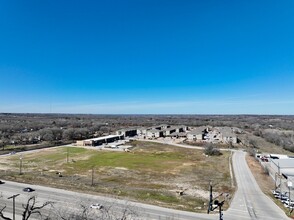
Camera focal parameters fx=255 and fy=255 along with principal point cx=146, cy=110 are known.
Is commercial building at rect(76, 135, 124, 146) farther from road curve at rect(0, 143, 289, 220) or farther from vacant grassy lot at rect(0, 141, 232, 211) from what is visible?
road curve at rect(0, 143, 289, 220)

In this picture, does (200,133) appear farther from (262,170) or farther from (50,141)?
(50,141)

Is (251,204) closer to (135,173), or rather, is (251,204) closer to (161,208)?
(161,208)

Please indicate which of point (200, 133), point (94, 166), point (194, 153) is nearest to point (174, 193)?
point (94, 166)

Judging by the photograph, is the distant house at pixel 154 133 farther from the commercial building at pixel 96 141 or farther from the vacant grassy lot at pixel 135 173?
the vacant grassy lot at pixel 135 173

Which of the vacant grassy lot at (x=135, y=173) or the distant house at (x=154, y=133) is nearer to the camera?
the vacant grassy lot at (x=135, y=173)


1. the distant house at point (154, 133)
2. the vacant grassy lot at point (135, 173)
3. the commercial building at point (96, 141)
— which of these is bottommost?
the vacant grassy lot at point (135, 173)

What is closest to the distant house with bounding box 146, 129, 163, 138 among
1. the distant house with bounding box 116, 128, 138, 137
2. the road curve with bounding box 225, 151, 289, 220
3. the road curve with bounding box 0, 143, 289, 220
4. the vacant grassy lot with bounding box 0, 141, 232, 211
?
the distant house with bounding box 116, 128, 138, 137

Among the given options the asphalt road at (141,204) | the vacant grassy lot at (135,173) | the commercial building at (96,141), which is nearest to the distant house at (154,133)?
the commercial building at (96,141)
